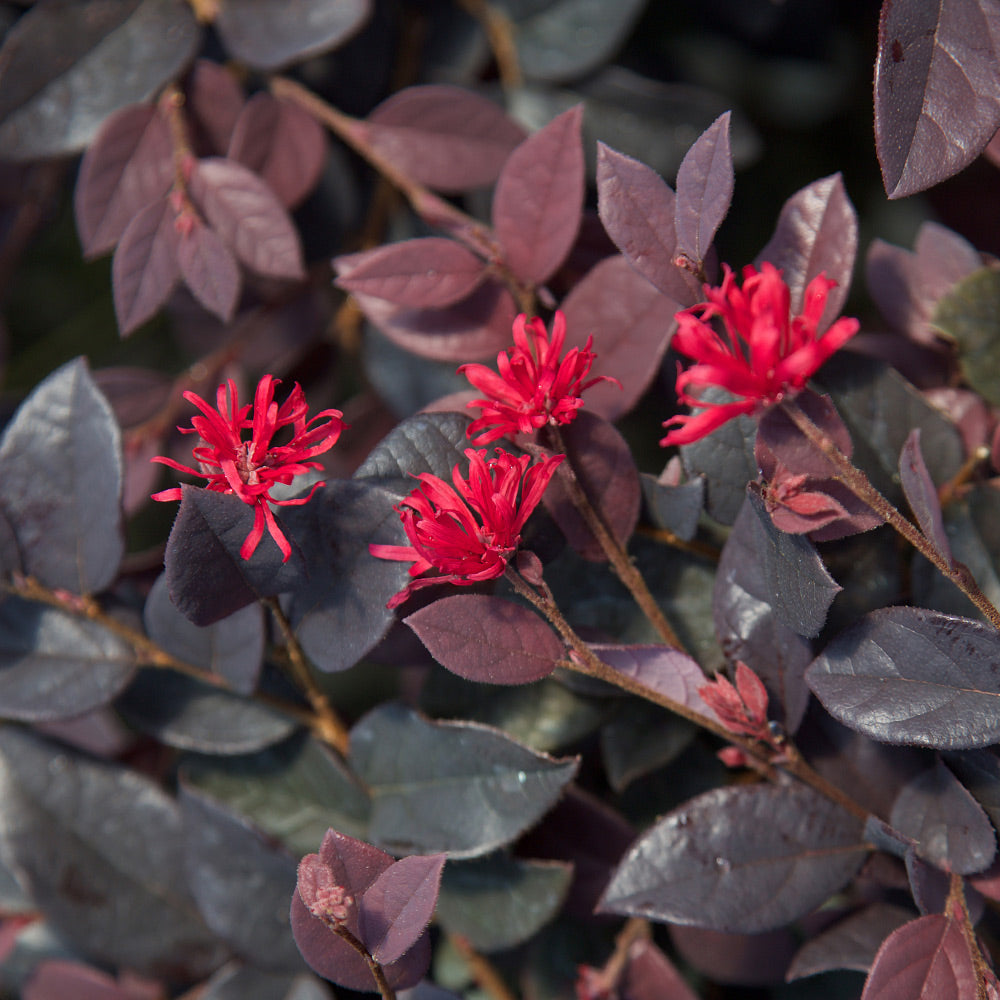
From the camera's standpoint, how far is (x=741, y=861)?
46cm

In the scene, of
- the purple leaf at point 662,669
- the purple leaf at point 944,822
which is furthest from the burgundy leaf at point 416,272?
the purple leaf at point 944,822

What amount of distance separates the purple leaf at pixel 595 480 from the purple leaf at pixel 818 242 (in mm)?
115

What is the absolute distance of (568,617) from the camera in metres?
0.52

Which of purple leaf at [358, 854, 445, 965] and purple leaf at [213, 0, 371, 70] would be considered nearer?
purple leaf at [358, 854, 445, 965]

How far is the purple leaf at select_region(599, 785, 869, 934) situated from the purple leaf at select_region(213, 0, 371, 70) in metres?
0.52

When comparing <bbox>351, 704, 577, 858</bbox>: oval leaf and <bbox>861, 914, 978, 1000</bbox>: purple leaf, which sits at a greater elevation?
<bbox>351, 704, 577, 858</bbox>: oval leaf

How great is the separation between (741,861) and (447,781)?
16 cm

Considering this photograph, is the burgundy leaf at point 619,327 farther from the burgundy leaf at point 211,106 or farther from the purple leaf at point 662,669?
the burgundy leaf at point 211,106

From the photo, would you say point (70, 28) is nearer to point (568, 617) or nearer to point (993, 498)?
point (568, 617)

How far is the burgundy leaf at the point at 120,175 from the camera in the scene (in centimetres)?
62

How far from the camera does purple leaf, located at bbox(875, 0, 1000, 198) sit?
1.40ft

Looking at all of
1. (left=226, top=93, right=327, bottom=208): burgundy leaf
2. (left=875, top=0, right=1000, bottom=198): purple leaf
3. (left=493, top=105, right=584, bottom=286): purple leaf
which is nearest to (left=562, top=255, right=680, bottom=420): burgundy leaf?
(left=493, top=105, right=584, bottom=286): purple leaf

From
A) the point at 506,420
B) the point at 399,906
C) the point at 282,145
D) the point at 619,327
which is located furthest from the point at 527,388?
the point at 282,145

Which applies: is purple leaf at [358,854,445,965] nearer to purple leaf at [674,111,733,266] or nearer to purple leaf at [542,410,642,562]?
purple leaf at [542,410,642,562]
